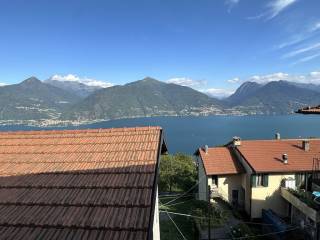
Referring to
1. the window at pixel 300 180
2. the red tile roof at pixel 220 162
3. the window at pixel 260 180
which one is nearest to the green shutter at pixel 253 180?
the window at pixel 260 180

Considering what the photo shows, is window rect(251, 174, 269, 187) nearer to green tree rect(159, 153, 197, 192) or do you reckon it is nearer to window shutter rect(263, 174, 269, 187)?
window shutter rect(263, 174, 269, 187)

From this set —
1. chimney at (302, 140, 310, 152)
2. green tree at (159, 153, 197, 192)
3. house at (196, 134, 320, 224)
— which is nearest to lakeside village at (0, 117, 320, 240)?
house at (196, 134, 320, 224)

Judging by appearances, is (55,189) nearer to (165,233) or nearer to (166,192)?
(165,233)

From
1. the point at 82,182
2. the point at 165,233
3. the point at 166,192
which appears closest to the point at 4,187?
the point at 82,182

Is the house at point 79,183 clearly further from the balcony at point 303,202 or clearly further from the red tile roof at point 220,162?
the red tile roof at point 220,162

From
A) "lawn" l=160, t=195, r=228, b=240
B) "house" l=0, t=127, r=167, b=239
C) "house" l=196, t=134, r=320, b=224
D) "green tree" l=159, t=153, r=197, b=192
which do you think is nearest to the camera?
"house" l=0, t=127, r=167, b=239
